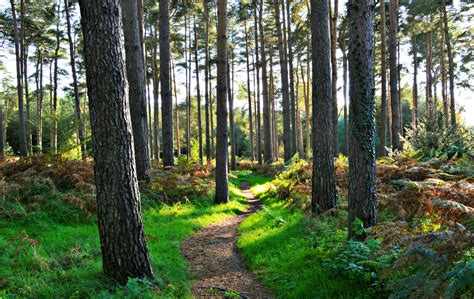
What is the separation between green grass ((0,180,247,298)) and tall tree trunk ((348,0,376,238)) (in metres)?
2.76

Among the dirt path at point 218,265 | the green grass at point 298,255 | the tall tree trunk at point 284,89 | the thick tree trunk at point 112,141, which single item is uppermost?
the tall tree trunk at point 284,89

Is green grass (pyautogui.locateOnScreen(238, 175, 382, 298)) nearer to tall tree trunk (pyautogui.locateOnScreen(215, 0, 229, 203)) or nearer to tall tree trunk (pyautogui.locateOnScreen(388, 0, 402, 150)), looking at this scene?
tall tree trunk (pyautogui.locateOnScreen(215, 0, 229, 203))

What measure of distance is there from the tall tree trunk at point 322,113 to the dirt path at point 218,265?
221cm

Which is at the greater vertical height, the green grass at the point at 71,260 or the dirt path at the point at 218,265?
the green grass at the point at 71,260

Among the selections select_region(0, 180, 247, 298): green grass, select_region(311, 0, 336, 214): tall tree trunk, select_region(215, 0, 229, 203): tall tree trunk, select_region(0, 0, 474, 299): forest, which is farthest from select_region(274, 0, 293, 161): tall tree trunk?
select_region(0, 180, 247, 298): green grass

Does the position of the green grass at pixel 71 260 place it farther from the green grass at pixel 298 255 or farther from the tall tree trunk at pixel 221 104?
the tall tree trunk at pixel 221 104

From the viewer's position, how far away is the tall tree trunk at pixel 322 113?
7301 millimetres

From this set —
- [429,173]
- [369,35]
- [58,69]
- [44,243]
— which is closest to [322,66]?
[369,35]

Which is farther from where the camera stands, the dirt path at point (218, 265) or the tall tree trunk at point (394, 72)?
the tall tree trunk at point (394, 72)

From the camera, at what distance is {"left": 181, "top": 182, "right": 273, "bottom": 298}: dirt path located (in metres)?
4.66

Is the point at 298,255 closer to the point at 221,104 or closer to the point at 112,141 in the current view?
the point at 112,141

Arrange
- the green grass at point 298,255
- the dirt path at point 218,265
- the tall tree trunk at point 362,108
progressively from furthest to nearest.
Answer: the dirt path at point 218,265 < the tall tree trunk at point 362,108 < the green grass at point 298,255

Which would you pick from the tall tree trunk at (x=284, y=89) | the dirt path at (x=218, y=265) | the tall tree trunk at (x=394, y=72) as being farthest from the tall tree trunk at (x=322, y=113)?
the tall tree trunk at (x=284, y=89)

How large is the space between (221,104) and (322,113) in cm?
397
